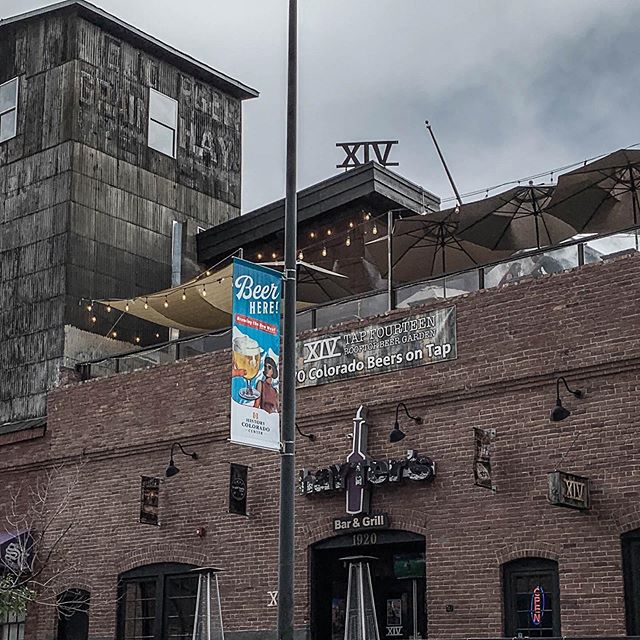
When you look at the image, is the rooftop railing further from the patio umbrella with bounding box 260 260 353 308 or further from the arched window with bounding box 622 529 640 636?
the arched window with bounding box 622 529 640 636

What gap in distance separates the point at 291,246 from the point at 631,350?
5.14m

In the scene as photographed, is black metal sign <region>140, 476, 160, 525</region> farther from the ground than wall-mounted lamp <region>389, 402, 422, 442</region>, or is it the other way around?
wall-mounted lamp <region>389, 402, 422, 442</region>

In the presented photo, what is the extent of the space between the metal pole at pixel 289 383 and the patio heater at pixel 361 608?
343 cm

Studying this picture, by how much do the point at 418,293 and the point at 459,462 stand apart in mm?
3133

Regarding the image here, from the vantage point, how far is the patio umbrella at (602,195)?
19.6m

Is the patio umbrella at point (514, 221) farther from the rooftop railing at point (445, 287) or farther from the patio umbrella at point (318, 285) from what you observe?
the patio umbrella at point (318, 285)

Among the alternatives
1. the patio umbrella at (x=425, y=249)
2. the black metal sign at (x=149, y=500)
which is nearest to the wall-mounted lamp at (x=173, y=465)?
the black metal sign at (x=149, y=500)

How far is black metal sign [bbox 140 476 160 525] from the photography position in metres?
22.2

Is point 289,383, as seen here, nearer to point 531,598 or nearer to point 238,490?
point 531,598

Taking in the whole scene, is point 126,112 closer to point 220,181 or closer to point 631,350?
point 220,181

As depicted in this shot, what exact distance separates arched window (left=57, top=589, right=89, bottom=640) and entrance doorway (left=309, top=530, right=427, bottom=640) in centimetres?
558

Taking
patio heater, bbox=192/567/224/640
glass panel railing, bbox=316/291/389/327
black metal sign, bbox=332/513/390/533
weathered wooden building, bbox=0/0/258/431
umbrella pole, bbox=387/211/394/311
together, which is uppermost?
weathered wooden building, bbox=0/0/258/431

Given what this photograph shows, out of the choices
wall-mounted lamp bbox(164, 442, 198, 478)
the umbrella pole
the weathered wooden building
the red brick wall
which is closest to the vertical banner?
the red brick wall

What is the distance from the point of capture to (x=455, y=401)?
62.2ft
